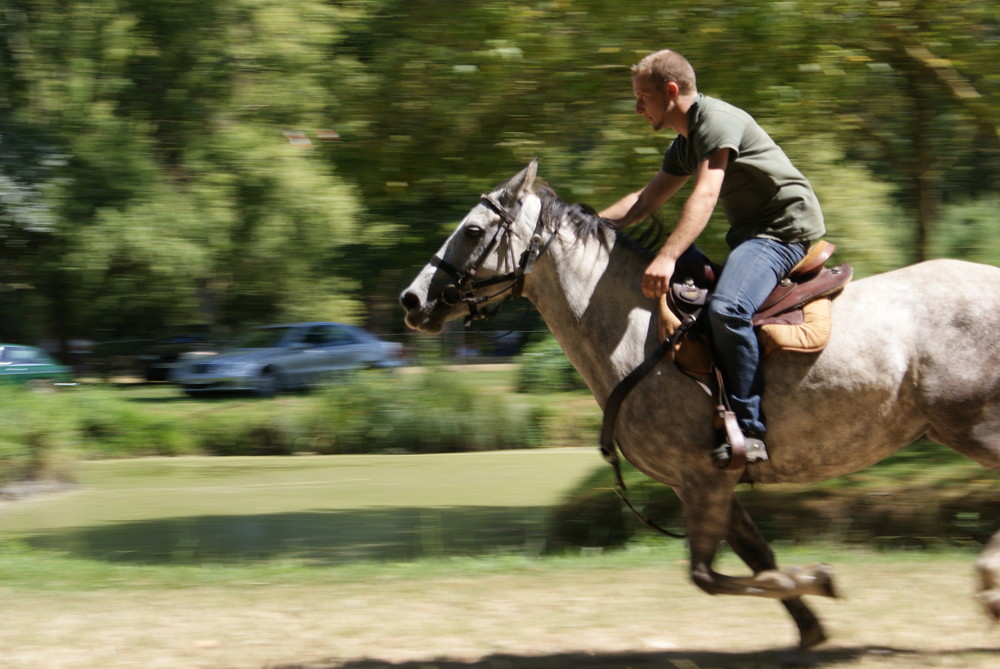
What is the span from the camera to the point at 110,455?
18.4m

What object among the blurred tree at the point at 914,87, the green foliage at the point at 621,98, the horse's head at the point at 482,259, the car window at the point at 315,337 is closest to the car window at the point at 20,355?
the car window at the point at 315,337

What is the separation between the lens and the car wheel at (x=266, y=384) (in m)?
24.1

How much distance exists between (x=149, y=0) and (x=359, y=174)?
1250cm

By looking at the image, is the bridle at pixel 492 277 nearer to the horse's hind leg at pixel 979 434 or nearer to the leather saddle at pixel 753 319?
the leather saddle at pixel 753 319

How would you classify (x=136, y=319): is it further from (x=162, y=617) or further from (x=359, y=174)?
(x=162, y=617)

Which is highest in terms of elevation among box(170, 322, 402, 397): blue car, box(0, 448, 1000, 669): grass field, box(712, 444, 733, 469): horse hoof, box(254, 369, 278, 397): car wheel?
box(712, 444, 733, 469): horse hoof

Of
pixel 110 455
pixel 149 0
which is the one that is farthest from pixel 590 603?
pixel 149 0

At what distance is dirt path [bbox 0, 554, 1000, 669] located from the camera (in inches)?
247

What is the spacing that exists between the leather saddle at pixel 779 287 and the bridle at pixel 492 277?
73 centimetres

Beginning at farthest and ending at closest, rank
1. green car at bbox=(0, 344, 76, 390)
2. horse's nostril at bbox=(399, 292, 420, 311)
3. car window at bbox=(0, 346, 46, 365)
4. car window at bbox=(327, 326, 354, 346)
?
car window at bbox=(327, 326, 354, 346)
car window at bbox=(0, 346, 46, 365)
green car at bbox=(0, 344, 76, 390)
horse's nostril at bbox=(399, 292, 420, 311)

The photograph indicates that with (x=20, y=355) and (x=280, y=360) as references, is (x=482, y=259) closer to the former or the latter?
(x=280, y=360)

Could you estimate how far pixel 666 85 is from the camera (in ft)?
18.3

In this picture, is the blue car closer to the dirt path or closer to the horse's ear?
the dirt path

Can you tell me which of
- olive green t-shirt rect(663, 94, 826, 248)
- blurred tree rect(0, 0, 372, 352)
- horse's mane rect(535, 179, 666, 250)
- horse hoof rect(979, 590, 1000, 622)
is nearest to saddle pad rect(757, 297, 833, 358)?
olive green t-shirt rect(663, 94, 826, 248)
